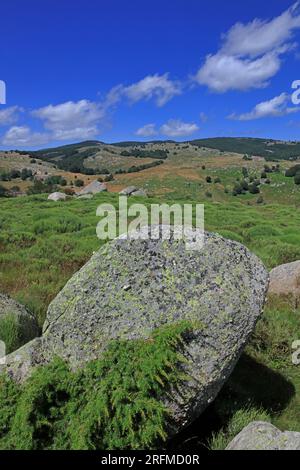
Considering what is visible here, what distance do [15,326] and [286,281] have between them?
25.0ft

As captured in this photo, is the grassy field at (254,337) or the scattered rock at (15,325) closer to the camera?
the grassy field at (254,337)

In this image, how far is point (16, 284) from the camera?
32.6ft

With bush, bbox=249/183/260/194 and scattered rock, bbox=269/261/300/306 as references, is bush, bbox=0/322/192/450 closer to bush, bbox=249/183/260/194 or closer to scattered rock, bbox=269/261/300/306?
scattered rock, bbox=269/261/300/306

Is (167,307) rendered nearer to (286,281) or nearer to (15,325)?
(15,325)

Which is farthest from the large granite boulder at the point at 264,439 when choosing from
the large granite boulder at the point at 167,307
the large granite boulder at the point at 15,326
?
the large granite boulder at the point at 15,326

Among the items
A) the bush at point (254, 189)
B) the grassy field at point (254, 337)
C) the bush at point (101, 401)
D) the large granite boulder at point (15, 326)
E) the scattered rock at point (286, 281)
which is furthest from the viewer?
the bush at point (254, 189)

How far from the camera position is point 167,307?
511 centimetres

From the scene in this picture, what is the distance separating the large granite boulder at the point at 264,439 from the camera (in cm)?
437

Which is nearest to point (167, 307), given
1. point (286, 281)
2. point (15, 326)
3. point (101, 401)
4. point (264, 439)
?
point (101, 401)

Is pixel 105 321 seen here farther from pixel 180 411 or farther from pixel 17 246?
pixel 17 246

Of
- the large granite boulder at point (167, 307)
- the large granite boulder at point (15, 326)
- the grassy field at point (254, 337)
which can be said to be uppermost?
the large granite boulder at point (167, 307)

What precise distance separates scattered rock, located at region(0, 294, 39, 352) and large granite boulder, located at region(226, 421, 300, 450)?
123 inches

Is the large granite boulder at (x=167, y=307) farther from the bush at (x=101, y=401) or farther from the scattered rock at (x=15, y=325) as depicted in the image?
the scattered rock at (x=15, y=325)

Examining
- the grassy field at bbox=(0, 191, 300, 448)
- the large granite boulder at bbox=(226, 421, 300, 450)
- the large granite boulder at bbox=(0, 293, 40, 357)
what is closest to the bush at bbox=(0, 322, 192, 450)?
the large granite boulder at bbox=(226, 421, 300, 450)
